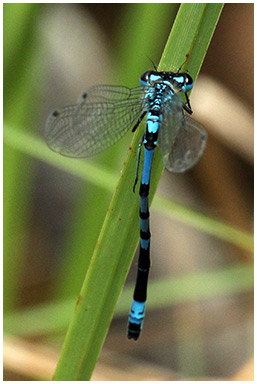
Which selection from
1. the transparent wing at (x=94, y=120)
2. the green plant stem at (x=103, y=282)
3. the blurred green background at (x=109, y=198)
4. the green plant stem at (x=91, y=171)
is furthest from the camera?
the blurred green background at (x=109, y=198)

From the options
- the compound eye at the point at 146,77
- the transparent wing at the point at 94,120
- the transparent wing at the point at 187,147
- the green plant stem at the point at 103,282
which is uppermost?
the compound eye at the point at 146,77

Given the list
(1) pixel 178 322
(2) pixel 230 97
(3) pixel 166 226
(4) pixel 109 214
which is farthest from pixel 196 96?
(4) pixel 109 214

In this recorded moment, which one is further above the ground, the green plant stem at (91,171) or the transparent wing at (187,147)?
the green plant stem at (91,171)

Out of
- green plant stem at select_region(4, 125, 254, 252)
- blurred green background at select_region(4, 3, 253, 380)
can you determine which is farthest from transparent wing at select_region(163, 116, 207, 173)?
blurred green background at select_region(4, 3, 253, 380)

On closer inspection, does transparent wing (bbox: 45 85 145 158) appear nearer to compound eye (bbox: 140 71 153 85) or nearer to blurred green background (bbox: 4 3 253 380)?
compound eye (bbox: 140 71 153 85)

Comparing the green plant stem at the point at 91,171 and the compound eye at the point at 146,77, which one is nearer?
the compound eye at the point at 146,77

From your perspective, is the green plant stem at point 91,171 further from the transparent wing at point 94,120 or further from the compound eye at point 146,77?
the compound eye at point 146,77

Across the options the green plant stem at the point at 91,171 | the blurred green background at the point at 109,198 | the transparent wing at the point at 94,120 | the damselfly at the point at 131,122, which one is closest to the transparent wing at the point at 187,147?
the damselfly at the point at 131,122

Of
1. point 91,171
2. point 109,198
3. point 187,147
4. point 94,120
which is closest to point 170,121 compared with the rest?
point 187,147

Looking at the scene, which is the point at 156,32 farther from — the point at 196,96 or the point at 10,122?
the point at 10,122
